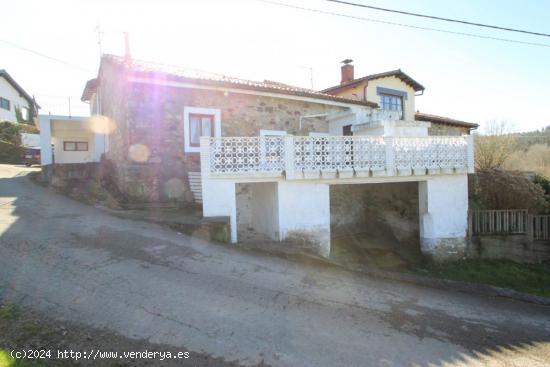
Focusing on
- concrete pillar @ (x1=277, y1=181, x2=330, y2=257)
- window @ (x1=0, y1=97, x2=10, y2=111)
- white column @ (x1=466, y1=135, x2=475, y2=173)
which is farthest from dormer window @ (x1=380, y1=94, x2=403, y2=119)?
window @ (x1=0, y1=97, x2=10, y2=111)

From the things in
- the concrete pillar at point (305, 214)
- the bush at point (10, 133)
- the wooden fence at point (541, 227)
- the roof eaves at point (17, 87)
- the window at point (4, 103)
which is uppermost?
the roof eaves at point (17, 87)

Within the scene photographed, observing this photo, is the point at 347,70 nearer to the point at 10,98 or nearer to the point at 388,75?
the point at 388,75

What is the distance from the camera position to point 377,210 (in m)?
11.7

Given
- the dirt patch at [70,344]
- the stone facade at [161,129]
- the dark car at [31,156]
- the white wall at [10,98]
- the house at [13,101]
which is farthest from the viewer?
the house at [13,101]

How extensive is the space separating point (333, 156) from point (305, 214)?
1672 millimetres

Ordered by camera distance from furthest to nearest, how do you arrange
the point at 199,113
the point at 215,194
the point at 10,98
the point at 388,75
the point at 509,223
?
1. the point at 10,98
2. the point at 388,75
3. the point at 199,113
4. the point at 509,223
5. the point at 215,194

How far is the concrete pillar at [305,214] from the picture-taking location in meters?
7.89

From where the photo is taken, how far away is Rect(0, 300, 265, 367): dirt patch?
123 inches

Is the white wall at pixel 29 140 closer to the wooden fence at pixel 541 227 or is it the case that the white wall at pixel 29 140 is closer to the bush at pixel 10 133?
the bush at pixel 10 133

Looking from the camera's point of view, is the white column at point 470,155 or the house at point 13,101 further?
the house at point 13,101

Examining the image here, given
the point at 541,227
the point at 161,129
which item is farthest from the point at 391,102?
the point at 161,129

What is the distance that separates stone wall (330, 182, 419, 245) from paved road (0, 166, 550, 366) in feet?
14.4

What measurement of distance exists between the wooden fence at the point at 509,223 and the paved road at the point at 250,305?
3.84 meters

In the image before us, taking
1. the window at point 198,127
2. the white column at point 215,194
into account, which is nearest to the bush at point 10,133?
the window at point 198,127
